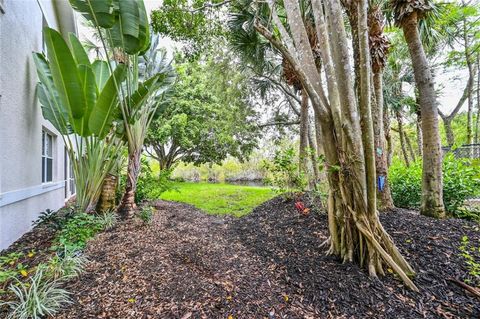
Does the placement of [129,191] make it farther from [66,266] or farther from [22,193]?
[66,266]

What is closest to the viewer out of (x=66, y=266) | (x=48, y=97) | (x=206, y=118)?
(x=66, y=266)

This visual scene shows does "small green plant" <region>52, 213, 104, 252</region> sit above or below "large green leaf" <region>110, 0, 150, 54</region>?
below

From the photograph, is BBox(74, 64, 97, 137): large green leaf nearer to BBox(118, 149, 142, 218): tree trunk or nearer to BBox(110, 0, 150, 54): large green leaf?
BBox(110, 0, 150, 54): large green leaf

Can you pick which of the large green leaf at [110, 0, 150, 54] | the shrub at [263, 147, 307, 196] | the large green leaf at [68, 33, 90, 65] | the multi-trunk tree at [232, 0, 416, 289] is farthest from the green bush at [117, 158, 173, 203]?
the multi-trunk tree at [232, 0, 416, 289]

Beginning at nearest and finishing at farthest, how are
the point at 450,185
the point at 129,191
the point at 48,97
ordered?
the point at 450,185 → the point at 48,97 → the point at 129,191

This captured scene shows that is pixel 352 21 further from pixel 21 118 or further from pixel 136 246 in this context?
pixel 21 118

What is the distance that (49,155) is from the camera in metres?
6.13

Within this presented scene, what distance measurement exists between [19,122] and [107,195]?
79.6 inches

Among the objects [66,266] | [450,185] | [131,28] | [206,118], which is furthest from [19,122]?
[206,118]

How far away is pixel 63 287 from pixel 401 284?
3647 millimetres

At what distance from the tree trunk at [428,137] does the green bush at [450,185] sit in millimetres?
560

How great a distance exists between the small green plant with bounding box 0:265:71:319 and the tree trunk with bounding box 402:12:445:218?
18.0ft

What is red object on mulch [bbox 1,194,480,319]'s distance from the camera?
2.15 meters

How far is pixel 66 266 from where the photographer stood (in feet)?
8.39
